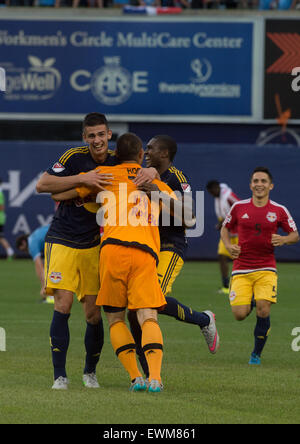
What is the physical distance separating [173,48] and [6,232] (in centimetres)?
842

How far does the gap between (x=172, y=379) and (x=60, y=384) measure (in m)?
1.31

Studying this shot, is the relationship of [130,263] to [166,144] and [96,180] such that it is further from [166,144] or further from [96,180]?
[166,144]

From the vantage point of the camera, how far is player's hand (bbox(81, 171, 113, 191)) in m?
7.75

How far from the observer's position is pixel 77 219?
8.19 m

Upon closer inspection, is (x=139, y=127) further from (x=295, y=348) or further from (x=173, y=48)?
(x=295, y=348)

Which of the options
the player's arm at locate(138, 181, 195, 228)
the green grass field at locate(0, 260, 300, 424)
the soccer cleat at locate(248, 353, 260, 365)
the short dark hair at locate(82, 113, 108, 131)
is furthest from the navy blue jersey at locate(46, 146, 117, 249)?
the soccer cleat at locate(248, 353, 260, 365)

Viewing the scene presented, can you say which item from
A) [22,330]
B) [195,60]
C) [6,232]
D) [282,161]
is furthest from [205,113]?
[22,330]

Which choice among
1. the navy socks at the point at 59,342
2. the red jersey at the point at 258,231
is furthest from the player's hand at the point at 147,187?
the red jersey at the point at 258,231

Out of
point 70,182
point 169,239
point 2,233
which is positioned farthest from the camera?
point 2,233

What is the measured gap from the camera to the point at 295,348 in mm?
11586

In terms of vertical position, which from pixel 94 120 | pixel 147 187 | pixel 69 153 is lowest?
pixel 147 187

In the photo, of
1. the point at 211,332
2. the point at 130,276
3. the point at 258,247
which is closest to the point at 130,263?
the point at 130,276

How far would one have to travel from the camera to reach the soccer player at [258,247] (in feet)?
35.5

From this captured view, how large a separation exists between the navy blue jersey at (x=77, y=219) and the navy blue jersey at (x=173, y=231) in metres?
0.89
